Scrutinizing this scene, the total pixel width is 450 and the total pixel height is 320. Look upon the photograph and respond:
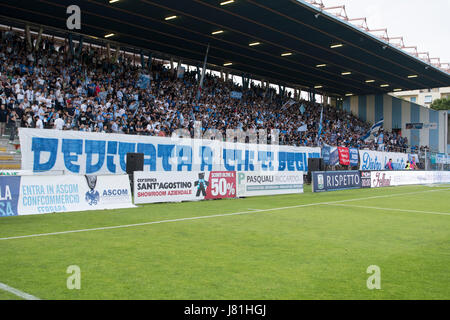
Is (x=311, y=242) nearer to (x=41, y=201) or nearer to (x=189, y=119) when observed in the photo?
(x=41, y=201)

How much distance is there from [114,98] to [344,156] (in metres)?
16.8

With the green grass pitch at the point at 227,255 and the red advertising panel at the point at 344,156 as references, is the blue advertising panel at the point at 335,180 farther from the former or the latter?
the green grass pitch at the point at 227,255

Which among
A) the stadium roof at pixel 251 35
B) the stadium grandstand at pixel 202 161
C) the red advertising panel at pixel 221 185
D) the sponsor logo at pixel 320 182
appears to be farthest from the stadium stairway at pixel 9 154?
the sponsor logo at pixel 320 182

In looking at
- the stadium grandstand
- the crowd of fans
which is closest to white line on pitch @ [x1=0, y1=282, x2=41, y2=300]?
the stadium grandstand

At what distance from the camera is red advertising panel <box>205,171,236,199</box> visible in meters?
19.7

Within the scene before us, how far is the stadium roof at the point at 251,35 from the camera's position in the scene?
25.7m

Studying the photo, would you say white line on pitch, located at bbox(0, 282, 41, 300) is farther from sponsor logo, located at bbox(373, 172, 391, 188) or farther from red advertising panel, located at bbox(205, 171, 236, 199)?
sponsor logo, located at bbox(373, 172, 391, 188)

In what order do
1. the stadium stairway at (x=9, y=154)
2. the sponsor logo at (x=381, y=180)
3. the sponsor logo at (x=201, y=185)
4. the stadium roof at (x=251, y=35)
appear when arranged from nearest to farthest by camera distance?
the stadium stairway at (x=9, y=154), the sponsor logo at (x=201, y=185), the stadium roof at (x=251, y=35), the sponsor logo at (x=381, y=180)

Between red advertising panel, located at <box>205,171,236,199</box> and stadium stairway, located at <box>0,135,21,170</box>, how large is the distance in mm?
8527

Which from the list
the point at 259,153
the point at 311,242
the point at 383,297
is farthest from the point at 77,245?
the point at 259,153

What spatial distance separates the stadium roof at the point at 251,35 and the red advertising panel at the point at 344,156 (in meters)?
8.49

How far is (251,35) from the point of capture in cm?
3127

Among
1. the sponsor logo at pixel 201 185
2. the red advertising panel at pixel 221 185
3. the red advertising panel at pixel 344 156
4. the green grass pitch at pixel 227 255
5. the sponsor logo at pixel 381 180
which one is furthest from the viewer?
the red advertising panel at pixel 344 156

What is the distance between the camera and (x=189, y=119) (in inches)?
1178
